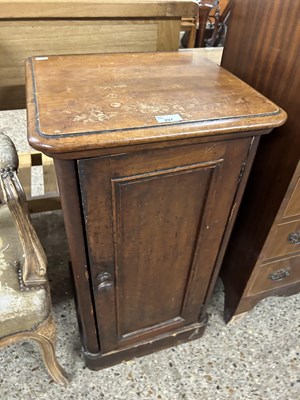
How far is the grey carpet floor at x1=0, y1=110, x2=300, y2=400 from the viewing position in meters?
1.17

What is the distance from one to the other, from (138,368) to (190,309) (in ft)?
1.00

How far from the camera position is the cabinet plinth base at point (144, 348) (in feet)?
3.84

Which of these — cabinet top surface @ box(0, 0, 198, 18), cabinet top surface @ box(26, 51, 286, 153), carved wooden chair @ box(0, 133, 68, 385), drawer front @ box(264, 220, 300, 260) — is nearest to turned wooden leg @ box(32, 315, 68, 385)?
carved wooden chair @ box(0, 133, 68, 385)

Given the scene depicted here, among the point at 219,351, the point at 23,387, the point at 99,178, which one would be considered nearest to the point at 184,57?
the point at 99,178

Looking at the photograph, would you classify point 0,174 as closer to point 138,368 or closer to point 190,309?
point 190,309

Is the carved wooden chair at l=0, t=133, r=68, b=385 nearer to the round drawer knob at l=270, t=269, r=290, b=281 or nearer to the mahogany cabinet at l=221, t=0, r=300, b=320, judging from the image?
the mahogany cabinet at l=221, t=0, r=300, b=320

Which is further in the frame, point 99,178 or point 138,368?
point 138,368

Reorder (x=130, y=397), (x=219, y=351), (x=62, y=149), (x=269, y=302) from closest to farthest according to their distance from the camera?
1. (x=62, y=149)
2. (x=130, y=397)
3. (x=219, y=351)
4. (x=269, y=302)

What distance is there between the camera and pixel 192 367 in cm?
124

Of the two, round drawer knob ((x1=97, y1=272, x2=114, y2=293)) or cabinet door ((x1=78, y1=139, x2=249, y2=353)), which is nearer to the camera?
cabinet door ((x1=78, y1=139, x2=249, y2=353))

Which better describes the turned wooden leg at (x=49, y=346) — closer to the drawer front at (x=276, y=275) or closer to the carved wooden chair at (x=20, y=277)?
the carved wooden chair at (x=20, y=277)

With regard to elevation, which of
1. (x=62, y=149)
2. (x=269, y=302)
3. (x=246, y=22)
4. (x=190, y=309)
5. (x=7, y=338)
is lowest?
(x=269, y=302)

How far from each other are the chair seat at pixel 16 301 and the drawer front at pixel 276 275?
2.30ft

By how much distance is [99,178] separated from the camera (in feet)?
2.22
